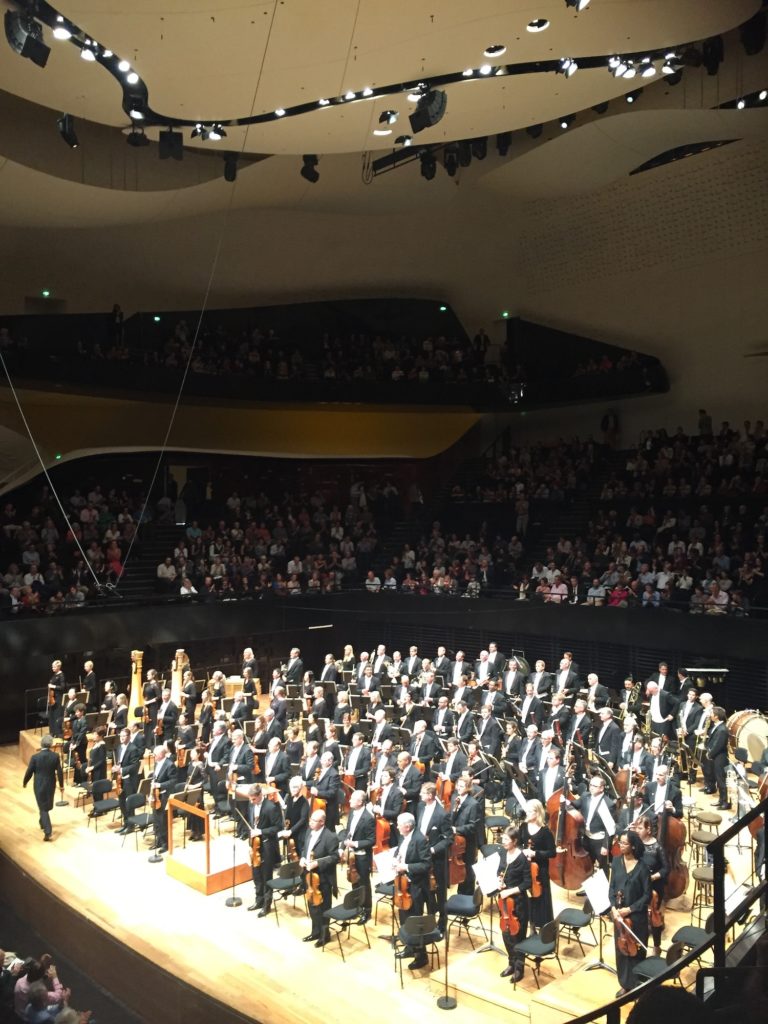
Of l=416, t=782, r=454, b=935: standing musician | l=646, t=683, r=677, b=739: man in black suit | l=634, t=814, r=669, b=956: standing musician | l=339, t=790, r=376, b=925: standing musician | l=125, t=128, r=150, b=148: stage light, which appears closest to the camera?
l=634, t=814, r=669, b=956: standing musician

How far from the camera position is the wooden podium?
10.1 m

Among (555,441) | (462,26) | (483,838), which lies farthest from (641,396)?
(483,838)

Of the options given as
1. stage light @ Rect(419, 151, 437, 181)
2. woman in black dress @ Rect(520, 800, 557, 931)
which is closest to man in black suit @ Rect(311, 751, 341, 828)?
woman in black dress @ Rect(520, 800, 557, 931)

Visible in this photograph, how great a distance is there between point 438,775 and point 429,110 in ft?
28.1

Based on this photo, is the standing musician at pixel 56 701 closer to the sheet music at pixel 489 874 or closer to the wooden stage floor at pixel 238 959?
the wooden stage floor at pixel 238 959

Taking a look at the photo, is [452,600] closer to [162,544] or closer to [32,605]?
[162,544]

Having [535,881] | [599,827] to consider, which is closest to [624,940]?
[535,881]

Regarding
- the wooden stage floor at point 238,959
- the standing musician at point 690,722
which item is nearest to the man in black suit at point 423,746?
the wooden stage floor at point 238,959

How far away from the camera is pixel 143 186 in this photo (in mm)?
17234

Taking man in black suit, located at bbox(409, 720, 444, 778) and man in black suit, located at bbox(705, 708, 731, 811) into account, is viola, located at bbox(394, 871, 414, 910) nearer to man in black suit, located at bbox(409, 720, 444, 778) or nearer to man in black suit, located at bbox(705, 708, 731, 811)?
man in black suit, located at bbox(409, 720, 444, 778)

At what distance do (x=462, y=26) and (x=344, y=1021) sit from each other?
1059 centimetres

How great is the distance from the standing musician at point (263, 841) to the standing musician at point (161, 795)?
6.83 ft

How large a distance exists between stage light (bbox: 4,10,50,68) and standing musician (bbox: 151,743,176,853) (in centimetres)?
791

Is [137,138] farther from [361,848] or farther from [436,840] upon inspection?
[436,840]
